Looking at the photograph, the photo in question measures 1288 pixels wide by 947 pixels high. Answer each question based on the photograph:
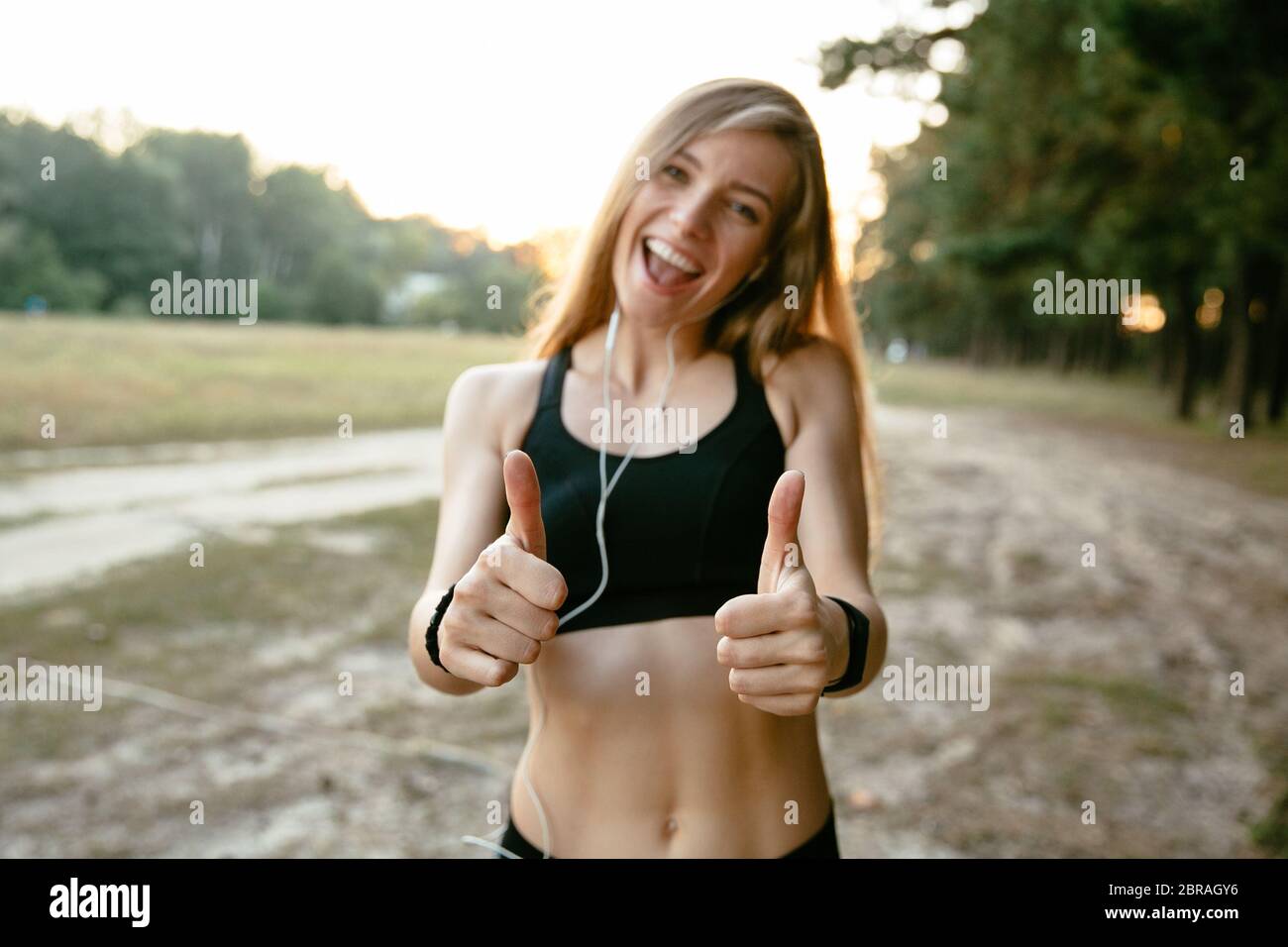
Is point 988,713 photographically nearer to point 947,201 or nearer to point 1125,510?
point 1125,510

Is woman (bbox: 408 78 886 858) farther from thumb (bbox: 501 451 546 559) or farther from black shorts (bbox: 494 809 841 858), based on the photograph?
thumb (bbox: 501 451 546 559)

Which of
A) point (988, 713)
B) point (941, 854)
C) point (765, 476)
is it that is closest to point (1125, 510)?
point (988, 713)

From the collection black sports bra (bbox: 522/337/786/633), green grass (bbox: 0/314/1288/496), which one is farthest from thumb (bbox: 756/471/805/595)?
green grass (bbox: 0/314/1288/496)

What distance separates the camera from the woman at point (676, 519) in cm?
163

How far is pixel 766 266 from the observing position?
192 cm

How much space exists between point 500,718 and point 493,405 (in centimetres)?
365

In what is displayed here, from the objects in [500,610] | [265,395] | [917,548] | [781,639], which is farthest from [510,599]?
[265,395]

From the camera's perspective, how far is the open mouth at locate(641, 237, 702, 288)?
1733mm

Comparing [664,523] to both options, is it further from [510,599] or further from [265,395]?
[265,395]

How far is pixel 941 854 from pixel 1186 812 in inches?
47.7

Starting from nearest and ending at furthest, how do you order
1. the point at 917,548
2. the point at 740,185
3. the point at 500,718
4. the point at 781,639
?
the point at 781,639 < the point at 740,185 < the point at 500,718 < the point at 917,548

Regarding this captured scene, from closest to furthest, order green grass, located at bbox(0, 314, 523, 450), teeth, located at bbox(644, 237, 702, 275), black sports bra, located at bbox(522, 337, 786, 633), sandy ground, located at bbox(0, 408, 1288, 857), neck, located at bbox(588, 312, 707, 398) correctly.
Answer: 1. black sports bra, located at bbox(522, 337, 786, 633)
2. teeth, located at bbox(644, 237, 702, 275)
3. neck, located at bbox(588, 312, 707, 398)
4. sandy ground, located at bbox(0, 408, 1288, 857)
5. green grass, located at bbox(0, 314, 523, 450)

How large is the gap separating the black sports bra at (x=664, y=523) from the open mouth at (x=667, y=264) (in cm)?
29

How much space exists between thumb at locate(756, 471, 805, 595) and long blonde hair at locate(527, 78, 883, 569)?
0.58 metres
